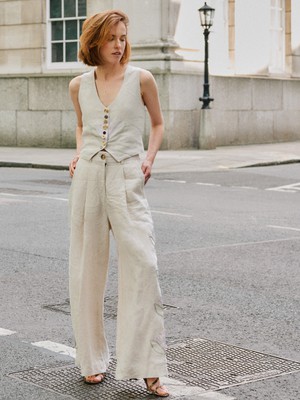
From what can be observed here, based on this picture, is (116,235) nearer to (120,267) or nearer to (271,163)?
(120,267)

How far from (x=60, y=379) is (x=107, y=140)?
4.15 feet

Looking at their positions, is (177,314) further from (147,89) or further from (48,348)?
(147,89)

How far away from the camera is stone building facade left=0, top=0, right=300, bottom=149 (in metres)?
27.0

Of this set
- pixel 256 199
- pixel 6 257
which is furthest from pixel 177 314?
pixel 256 199

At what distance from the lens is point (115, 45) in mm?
5465

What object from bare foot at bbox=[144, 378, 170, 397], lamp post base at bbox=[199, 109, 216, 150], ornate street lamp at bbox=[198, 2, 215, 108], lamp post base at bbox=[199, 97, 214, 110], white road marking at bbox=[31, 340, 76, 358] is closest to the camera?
bare foot at bbox=[144, 378, 170, 397]

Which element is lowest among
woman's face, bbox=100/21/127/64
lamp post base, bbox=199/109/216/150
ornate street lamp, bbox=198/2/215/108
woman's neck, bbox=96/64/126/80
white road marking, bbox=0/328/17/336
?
white road marking, bbox=0/328/17/336

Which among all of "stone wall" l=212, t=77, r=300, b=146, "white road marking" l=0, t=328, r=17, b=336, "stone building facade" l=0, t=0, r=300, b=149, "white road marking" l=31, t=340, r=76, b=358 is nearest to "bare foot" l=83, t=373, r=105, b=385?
"white road marking" l=31, t=340, r=76, b=358

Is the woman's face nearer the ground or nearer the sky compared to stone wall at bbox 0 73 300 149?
nearer the ground

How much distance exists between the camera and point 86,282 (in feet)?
18.3

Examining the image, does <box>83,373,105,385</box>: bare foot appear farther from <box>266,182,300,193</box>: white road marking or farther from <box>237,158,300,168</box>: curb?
<box>237,158,300,168</box>: curb

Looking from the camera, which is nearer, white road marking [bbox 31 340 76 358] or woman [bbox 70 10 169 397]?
woman [bbox 70 10 169 397]

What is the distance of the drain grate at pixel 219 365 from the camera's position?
566cm

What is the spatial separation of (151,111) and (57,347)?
63.9 inches
